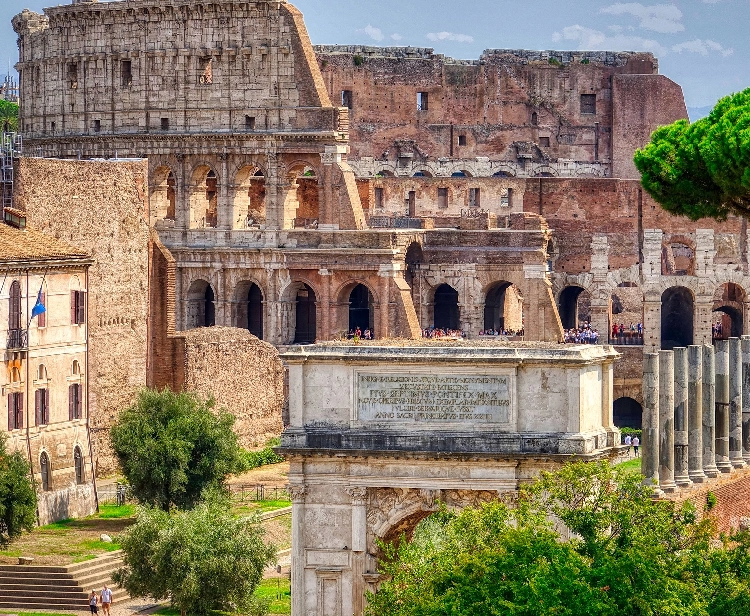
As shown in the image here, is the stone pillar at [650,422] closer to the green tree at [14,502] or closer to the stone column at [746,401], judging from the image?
the stone column at [746,401]

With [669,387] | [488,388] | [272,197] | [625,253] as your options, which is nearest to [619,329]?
[625,253]

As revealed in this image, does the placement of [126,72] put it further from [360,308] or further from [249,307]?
[360,308]

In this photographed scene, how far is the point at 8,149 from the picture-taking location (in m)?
68.0

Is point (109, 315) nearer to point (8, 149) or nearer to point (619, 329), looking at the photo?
point (8, 149)

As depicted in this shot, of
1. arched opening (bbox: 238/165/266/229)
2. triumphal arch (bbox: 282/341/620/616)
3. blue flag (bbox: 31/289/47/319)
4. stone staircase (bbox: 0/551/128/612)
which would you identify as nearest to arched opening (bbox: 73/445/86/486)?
blue flag (bbox: 31/289/47/319)

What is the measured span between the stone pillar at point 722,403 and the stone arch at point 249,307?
28.7 metres

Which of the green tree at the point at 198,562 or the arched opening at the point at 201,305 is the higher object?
the arched opening at the point at 201,305

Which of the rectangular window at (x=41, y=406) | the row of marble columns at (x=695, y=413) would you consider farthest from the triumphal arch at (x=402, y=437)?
the rectangular window at (x=41, y=406)

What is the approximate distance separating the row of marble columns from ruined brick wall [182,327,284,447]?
16284mm

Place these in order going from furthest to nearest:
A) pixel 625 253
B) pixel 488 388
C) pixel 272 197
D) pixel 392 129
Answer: pixel 392 129 → pixel 625 253 → pixel 272 197 → pixel 488 388

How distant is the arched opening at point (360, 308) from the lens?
9031 centimetres

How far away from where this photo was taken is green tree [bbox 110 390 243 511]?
2458 inches

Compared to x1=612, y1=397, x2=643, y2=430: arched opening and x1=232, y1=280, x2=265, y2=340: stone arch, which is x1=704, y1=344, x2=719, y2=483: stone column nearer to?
x1=612, y1=397, x2=643, y2=430: arched opening

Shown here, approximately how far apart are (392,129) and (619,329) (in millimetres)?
→ 17931
